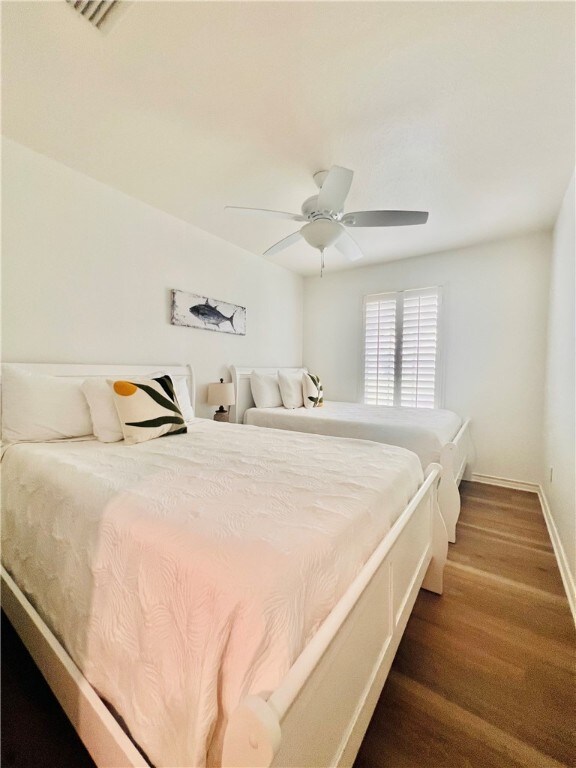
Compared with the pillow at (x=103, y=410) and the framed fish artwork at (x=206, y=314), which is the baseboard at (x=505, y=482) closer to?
the framed fish artwork at (x=206, y=314)

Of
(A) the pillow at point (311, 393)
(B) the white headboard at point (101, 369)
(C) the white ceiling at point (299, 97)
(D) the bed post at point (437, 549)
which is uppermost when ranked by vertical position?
(C) the white ceiling at point (299, 97)

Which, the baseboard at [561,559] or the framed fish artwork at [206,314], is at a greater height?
the framed fish artwork at [206,314]

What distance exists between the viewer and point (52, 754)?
100cm

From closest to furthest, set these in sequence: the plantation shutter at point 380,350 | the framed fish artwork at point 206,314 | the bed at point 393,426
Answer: the bed at point 393,426, the framed fish artwork at point 206,314, the plantation shutter at point 380,350

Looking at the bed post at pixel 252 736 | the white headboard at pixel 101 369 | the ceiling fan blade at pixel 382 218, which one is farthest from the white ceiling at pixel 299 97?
the bed post at pixel 252 736

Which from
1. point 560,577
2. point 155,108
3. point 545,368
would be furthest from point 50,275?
point 545,368

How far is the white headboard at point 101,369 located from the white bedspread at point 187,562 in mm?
681

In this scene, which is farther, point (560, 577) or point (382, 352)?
point (382, 352)

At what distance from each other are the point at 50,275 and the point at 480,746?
3106 mm

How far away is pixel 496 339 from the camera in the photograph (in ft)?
10.9

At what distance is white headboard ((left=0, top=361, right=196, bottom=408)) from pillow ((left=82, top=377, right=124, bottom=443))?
0.29m

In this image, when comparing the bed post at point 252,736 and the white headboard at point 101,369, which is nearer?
the bed post at point 252,736

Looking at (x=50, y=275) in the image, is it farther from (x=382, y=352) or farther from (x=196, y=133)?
(x=382, y=352)

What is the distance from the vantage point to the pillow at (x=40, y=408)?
170 centimetres
